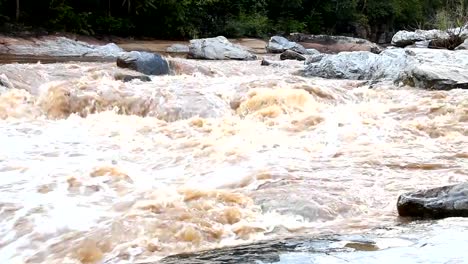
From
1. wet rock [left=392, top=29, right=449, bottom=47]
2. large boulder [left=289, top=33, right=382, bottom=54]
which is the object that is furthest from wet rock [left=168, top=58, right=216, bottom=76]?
large boulder [left=289, top=33, right=382, bottom=54]

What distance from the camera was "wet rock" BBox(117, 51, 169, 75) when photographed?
1116 centimetres

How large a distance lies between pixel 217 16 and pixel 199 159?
2344cm

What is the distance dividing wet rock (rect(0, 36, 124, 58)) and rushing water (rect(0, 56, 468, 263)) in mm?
7216

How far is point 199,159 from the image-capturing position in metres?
5.98

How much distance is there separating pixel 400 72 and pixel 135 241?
25.9ft

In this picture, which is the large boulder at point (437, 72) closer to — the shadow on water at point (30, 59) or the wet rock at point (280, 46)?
the shadow on water at point (30, 59)

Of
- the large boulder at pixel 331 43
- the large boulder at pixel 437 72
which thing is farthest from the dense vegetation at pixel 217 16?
the large boulder at pixel 437 72

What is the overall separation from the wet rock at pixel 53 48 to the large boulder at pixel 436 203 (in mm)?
→ 14089

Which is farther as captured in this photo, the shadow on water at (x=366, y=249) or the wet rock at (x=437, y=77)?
the wet rock at (x=437, y=77)

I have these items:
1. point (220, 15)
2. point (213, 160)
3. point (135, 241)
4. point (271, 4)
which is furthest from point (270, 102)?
point (271, 4)

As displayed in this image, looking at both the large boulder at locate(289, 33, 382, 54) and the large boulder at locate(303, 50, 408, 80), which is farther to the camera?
the large boulder at locate(289, 33, 382, 54)

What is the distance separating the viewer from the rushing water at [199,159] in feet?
12.7

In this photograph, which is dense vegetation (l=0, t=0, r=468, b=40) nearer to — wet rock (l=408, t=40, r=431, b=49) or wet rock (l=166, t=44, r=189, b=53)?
wet rock (l=408, t=40, r=431, b=49)

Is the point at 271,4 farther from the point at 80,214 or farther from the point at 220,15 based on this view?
the point at 80,214
